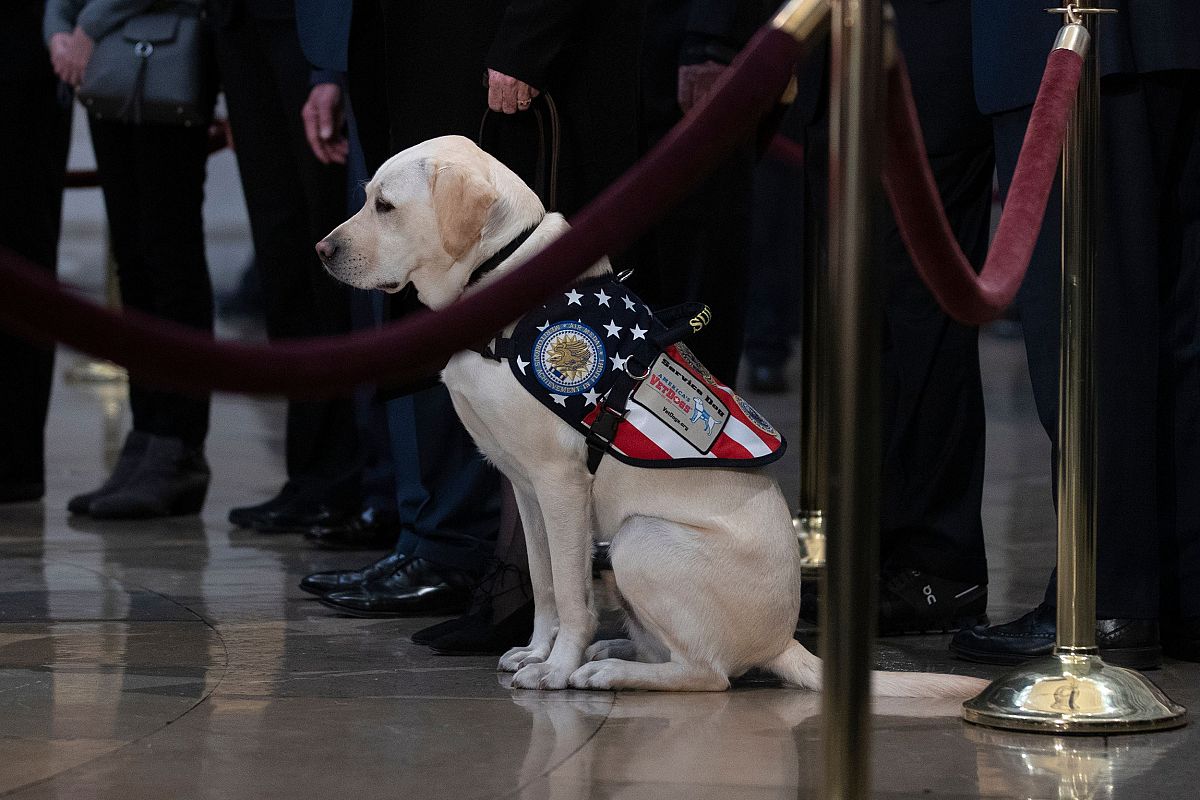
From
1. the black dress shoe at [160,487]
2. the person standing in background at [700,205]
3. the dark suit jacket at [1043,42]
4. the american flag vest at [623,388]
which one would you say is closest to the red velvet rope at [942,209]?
the dark suit jacket at [1043,42]

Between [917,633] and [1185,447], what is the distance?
66 centimetres

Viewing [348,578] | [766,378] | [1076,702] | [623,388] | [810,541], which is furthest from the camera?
[766,378]

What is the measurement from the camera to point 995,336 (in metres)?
11.6

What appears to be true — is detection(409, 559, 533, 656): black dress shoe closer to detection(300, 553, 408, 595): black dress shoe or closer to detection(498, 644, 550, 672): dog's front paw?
detection(498, 644, 550, 672): dog's front paw

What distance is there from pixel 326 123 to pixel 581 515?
176 centimetres

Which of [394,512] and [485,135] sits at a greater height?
[485,135]

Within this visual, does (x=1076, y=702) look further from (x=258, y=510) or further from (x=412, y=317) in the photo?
(x=258, y=510)

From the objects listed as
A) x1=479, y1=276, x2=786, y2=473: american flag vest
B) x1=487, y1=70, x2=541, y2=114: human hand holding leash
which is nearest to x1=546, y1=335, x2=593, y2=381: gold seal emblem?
x1=479, y1=276, x2=786, y2=473: american flag vest

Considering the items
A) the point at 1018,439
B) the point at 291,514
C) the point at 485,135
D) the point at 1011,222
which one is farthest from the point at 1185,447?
the point at 1018,439

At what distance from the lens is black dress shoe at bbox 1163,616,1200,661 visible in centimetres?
330

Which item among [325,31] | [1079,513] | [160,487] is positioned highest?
[325,31]

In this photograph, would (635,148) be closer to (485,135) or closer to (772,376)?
(485,135)

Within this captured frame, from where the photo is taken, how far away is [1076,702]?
9.05 feet

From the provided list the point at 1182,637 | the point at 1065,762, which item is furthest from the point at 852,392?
the point at 1182,637
